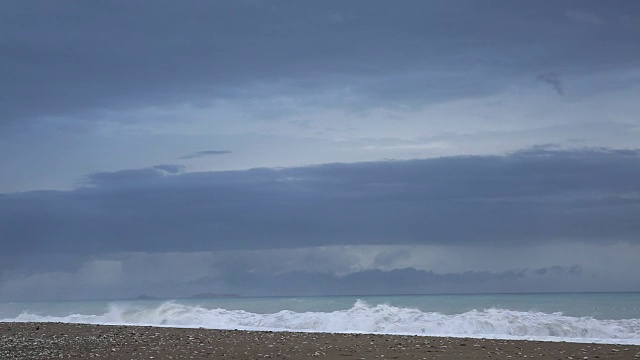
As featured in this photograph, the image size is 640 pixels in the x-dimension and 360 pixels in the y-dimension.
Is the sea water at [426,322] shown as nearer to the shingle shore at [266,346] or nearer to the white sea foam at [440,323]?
the white sea foam at [440,323]

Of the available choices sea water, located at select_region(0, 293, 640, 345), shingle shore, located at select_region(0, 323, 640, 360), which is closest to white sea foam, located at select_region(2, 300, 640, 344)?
sea water, located at select_region(0, 293, 640, 345)

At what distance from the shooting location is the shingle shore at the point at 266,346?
23.8 m

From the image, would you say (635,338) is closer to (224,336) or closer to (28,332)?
(224,336)

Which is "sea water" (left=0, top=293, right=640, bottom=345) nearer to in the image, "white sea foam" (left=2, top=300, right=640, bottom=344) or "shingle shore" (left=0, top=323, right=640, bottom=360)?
"white sea foam" (left=2, top=300, right=640, bottom=344)

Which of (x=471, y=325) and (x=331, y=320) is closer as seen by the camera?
(x=471, y=325)

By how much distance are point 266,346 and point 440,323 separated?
963cm

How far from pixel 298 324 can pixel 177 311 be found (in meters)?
8.40

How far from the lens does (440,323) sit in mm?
32844

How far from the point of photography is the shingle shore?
23.8 metres

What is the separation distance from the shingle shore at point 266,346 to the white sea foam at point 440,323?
3.56 m

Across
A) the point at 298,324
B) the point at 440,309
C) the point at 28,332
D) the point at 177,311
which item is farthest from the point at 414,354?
the point at 440,309

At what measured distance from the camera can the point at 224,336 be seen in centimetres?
2906

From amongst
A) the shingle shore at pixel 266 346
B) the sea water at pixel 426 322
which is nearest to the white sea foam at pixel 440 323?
the sea water at pixel 426 322

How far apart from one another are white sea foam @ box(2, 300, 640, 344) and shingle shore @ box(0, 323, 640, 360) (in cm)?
356
